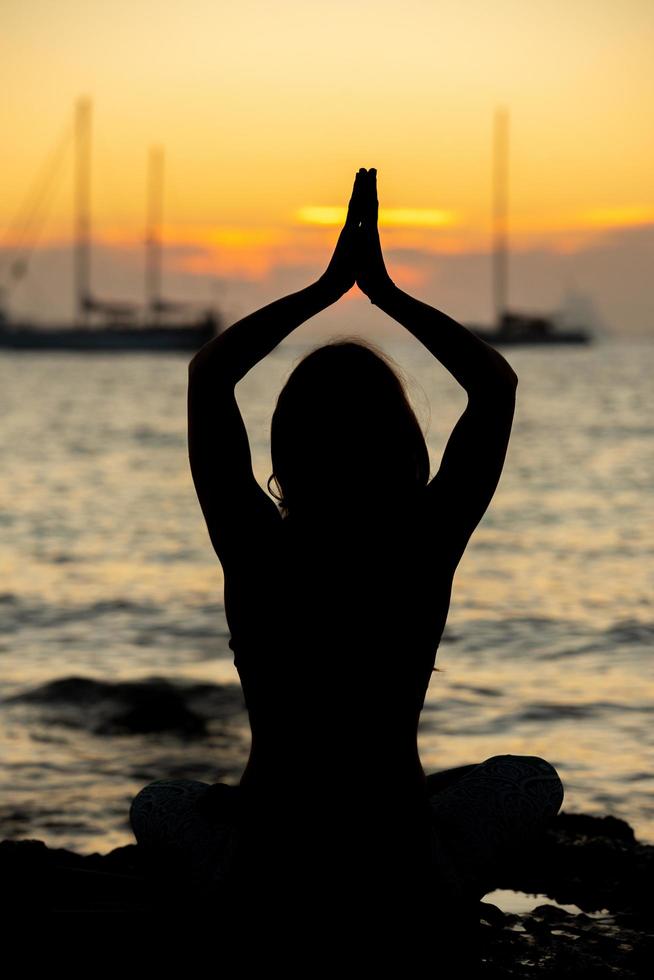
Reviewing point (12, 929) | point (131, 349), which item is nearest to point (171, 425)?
point (12, 929)

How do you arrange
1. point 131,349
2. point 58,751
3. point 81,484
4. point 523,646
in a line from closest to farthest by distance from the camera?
point 58,751 → point 523,646 → point 81,484 → point 131,349

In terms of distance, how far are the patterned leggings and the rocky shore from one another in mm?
145

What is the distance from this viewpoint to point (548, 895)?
13.4 ft

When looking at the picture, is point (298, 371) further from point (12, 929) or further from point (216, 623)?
point (216, 623)

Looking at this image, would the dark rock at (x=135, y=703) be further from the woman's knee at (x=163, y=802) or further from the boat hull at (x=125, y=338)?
the boat hull at (x=125, y=338)

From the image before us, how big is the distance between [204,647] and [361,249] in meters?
7.69

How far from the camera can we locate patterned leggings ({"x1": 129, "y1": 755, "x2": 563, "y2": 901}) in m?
2.65

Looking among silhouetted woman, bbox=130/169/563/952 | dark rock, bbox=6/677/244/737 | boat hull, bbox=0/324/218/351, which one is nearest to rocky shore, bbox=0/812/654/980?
silhouetted woman, bbox=130/169/563/952

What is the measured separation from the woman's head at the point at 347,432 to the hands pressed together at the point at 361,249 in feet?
0.76

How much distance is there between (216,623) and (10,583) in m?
3.12

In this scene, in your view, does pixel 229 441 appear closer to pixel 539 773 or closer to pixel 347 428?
pixel 347 428

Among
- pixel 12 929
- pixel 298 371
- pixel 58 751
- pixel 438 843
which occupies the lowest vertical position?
pixel 58 751

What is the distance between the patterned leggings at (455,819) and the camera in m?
2.65

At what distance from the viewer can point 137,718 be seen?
763 cm
